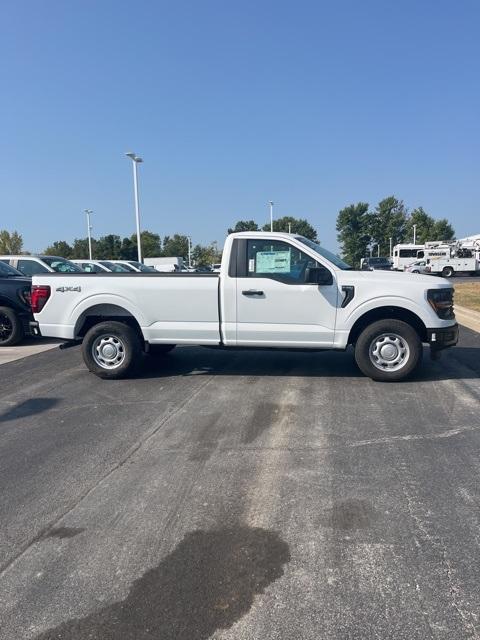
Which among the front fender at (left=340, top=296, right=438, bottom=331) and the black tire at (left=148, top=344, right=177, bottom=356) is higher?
the front fender at (left=340, top=296, right=438, bottom=331)

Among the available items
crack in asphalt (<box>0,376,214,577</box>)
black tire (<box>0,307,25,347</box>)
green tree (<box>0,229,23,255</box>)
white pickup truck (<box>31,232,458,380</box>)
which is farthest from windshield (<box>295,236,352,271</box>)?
green tree (<box>0,229,23,255</box>)

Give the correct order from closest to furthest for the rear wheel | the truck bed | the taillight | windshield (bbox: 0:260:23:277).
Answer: the truck bed < the taillight < windshield (bbox: 0:260:23:277) < the rear wheel

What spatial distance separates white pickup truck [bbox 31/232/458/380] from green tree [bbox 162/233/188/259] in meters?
90.2

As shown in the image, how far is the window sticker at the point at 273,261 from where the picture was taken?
6.91 metres

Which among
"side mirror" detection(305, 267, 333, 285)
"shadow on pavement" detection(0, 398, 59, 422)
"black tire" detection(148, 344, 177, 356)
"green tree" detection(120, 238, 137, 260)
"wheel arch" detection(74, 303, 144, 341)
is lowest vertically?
"shadow on pavement" detection(0, 398, 59, 422)

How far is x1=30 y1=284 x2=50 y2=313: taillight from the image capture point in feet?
24.1

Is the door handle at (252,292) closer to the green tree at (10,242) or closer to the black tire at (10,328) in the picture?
the black tire at (10,328)

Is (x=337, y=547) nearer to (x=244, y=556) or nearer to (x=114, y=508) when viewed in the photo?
(x=244, y=556)

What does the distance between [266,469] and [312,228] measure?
94.0 m

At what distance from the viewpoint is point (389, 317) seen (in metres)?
6.83

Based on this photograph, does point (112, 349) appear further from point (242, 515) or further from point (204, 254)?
point (204, 254)

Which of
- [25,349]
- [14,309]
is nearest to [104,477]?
[25,349]

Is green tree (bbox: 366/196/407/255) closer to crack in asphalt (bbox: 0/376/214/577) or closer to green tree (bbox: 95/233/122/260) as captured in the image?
green tree (bbox: 95/233/122/260)

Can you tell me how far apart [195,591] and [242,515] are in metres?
0.82
